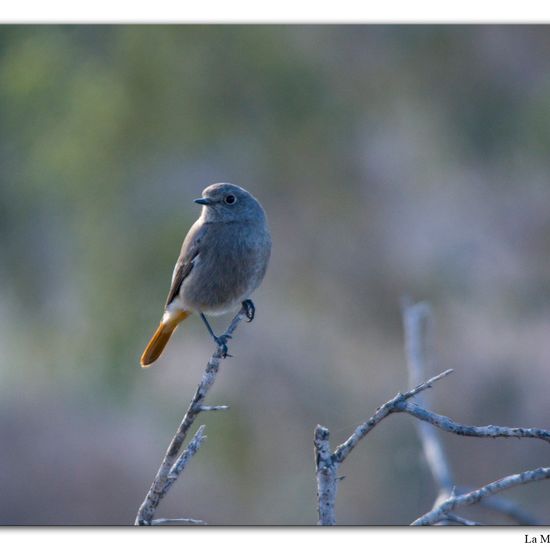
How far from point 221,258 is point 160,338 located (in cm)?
48

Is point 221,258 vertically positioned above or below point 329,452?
above

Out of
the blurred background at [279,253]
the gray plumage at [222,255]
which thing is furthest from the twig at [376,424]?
the blurred background at [279,253]

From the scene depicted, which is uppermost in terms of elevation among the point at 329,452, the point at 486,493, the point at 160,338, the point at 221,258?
the point at 221,258

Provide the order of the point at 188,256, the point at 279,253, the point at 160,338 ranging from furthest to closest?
the point at 279,253, the point at 160,338, the point at 188,256

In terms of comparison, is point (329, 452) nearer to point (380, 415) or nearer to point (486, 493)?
point (380, 415)

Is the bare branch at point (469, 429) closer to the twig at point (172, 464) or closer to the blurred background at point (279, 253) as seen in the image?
the twig at point (172, 464)

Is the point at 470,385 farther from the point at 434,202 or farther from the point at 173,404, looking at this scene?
the point at 173,404

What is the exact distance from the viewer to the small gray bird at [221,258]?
326 centimetres

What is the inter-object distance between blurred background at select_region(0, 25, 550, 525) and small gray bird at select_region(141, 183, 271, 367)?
1.21 m

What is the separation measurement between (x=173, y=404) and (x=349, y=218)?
1.87 meters

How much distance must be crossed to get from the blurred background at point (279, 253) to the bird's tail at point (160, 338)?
1.01 meters

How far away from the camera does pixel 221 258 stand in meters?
3.32

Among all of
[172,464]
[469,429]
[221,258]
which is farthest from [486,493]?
[221,258]

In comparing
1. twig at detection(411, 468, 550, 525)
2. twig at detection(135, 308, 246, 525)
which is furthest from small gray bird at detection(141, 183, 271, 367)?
twig at detection(411, 468, 550, 525)
